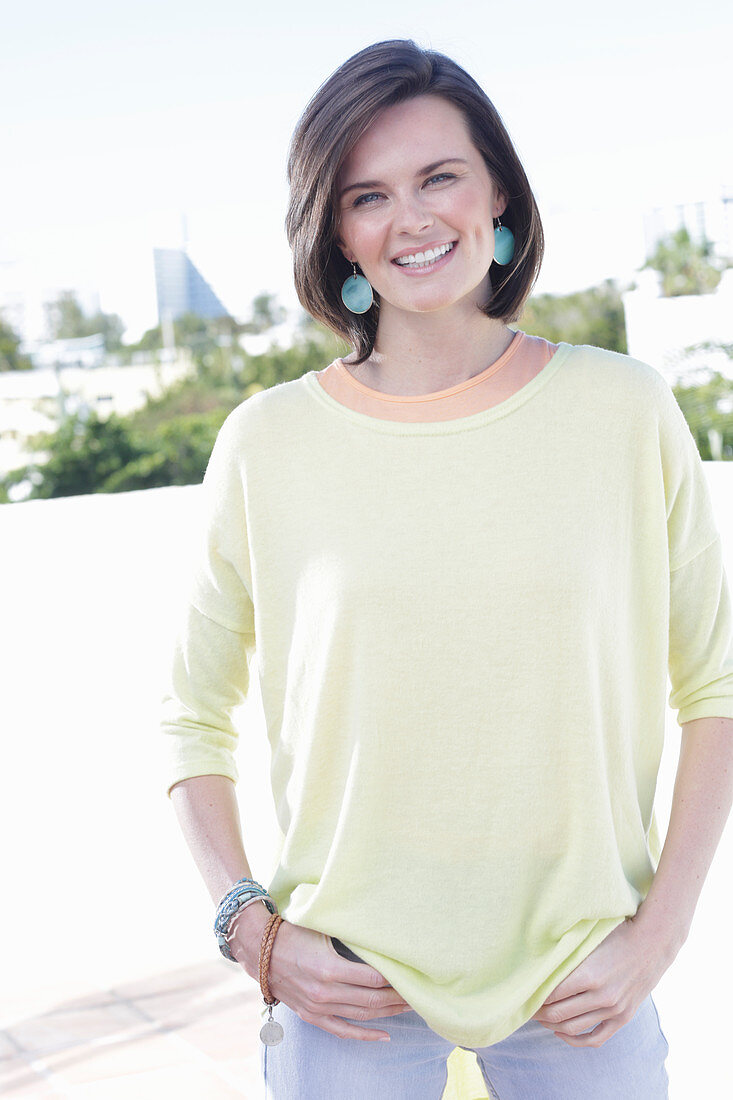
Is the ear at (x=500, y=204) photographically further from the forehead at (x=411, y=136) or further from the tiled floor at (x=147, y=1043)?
the tiled floor at (x=147, y=1043)

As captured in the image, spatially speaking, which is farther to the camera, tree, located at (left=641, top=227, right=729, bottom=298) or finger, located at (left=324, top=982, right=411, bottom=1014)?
tree, located at (left=641, top=227, right=729, bottom=298)

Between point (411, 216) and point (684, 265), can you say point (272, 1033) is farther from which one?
point (684, 265)

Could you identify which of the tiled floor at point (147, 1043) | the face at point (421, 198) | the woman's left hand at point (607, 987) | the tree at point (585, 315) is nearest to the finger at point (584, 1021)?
the woman's left hand at point (607, 987)

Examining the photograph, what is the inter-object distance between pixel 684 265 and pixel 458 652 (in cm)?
1491

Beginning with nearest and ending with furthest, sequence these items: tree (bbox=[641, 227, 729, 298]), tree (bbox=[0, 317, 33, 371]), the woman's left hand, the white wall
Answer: the woman's left hand, the white wall, tree (bbox=[641, 227, 729, 298]), tree (bbox=[0, 317, 33, 371])

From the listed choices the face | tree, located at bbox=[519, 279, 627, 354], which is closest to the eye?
the face

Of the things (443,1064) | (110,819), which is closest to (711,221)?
(110,819)

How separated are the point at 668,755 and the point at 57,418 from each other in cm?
1161

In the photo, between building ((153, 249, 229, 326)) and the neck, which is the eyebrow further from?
building ((153, 249, 229, 326))

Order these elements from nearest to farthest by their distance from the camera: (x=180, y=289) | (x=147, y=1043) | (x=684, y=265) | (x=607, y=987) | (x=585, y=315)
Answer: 1. (x=607, y=987)
2. (x=147, y=1043)
3. (x=684, y=265)
4. (x=585, y=315)
5. (x=180, y=289)

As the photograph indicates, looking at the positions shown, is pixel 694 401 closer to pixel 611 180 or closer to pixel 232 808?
pixel 232 808

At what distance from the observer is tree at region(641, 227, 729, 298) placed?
14875 millimetres

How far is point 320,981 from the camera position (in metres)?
1.22

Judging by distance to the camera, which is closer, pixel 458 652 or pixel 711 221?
pixel 458 652
